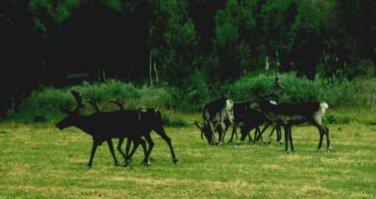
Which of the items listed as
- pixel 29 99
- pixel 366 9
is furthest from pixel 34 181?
pixel 366 9

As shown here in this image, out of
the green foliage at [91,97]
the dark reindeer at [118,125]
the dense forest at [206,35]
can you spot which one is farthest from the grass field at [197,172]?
the dense forest at [206,35]

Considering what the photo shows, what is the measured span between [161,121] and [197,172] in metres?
2.97

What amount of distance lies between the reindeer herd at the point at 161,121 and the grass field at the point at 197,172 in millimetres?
656

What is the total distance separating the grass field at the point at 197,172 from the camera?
1747 centimetres

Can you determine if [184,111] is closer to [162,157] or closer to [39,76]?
[39,76]

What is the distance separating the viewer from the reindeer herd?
22.9 m

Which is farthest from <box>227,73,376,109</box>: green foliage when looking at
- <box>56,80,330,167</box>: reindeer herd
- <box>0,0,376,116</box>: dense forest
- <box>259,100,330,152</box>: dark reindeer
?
<box>259,100,330,152</box>: dark reindeer

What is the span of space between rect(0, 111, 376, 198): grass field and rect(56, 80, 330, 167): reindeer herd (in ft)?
2.15

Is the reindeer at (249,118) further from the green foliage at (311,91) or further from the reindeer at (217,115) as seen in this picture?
the green foliage at (311,91)

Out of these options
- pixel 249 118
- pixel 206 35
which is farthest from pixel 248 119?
pixel 206 35

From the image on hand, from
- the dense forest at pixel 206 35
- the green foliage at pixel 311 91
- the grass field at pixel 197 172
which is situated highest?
the dense forest at pixel 206 35

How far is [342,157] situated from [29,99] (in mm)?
30697

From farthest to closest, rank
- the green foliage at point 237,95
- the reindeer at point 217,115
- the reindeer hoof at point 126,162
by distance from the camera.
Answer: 1. the green foliage at point 237,95
2. the reindeer at point 217,115
3. the reindeer hoof at point 126,162

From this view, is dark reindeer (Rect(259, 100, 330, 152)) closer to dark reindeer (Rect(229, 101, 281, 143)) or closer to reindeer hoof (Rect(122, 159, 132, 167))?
dark reindeer (Rect(229, 101, 281, 143))
